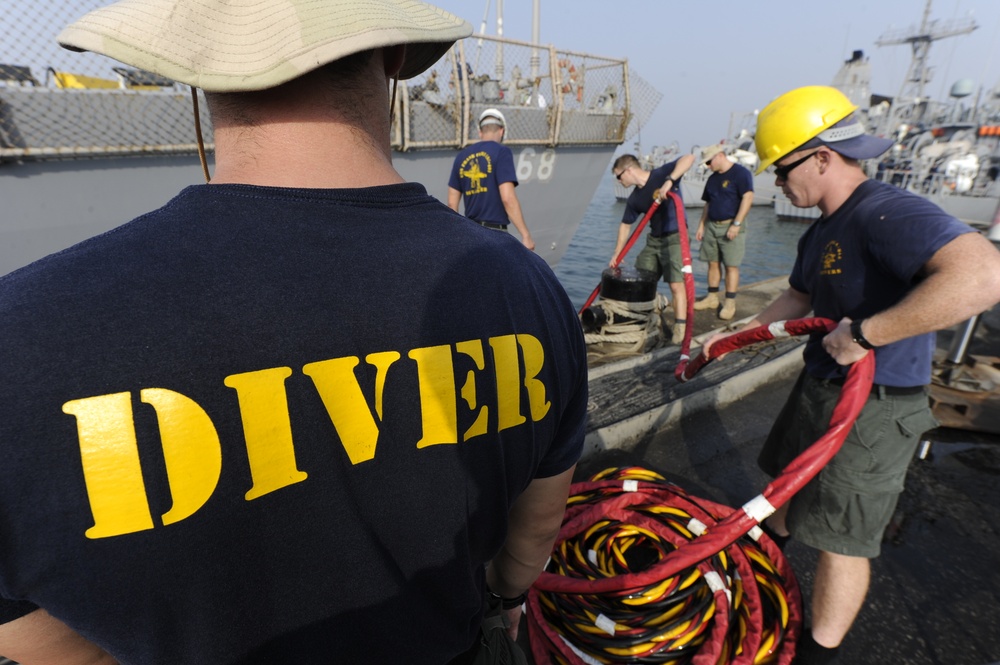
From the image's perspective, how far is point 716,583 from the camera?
2.46 metres

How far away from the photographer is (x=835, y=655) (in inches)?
93.4

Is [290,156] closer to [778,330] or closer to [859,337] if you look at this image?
[859,337]

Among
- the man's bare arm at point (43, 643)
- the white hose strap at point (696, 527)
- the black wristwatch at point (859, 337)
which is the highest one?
the black wristwatch at point (859, 337)

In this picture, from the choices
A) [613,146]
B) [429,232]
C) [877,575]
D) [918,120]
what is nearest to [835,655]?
[877,575]

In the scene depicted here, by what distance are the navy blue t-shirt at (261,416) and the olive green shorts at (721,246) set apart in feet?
23.3

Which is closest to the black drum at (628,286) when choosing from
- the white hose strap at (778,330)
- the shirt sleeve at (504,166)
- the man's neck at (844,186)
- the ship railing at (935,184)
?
the shirt sleeve at (504,166)

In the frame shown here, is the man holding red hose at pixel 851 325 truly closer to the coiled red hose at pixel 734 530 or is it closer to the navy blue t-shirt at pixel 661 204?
the coiled red hose at pixel 734 530

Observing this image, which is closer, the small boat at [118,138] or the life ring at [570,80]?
the small boat at [118,138]

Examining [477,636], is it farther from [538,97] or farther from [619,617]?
[538,97]

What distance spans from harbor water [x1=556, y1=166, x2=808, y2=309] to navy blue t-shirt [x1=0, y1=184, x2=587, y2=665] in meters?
9.17

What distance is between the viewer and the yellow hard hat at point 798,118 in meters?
2.28

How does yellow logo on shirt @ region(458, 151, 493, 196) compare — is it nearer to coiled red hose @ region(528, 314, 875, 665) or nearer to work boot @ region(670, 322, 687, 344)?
work boot @ region(670, 322, 687, 344)

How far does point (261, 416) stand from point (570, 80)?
9.82 meters

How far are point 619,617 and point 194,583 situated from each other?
2.15 meters
